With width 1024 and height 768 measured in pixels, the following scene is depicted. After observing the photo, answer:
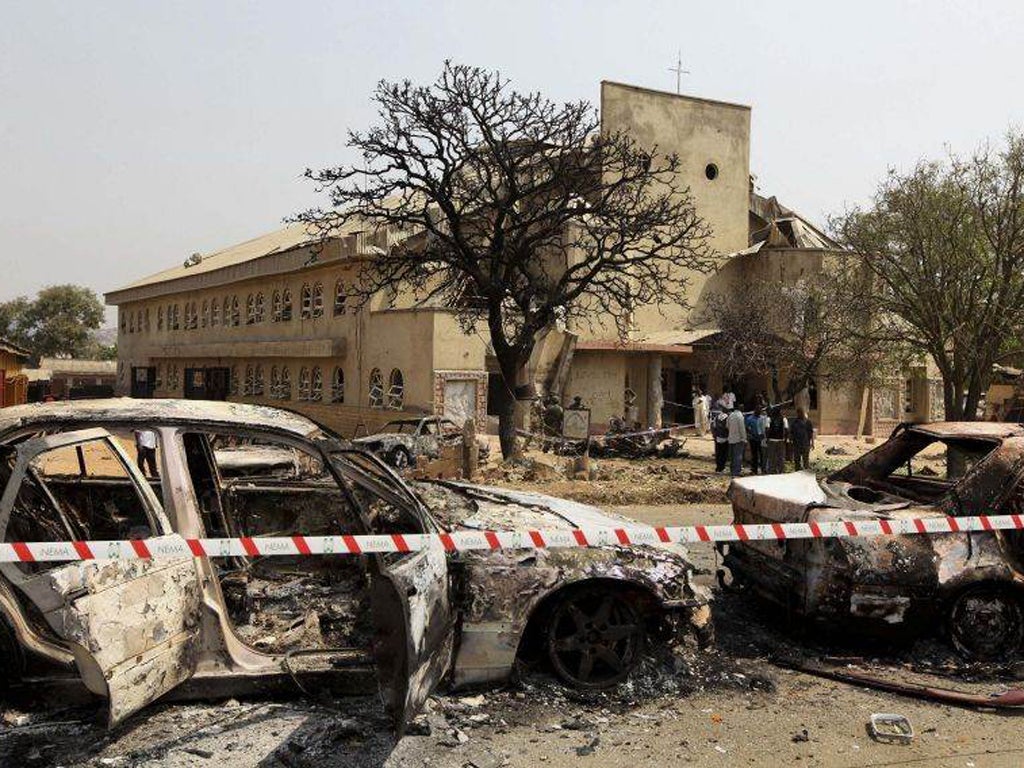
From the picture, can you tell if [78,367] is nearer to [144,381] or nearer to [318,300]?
[144,381]

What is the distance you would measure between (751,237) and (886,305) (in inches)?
739

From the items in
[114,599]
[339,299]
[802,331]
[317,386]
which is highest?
[339,299]

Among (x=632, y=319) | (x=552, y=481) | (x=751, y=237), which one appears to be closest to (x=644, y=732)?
(x=552, y=481)

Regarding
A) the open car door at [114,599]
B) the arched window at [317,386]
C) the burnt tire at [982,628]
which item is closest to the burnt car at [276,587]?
the open car door at [114,599]

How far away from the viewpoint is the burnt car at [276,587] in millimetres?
4137

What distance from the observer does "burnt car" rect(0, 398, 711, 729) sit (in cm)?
414

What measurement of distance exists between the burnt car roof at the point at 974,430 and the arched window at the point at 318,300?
2695 cm

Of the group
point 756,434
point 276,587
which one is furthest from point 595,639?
point 756,434

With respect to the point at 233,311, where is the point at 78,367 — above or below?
below

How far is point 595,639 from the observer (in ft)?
17.2

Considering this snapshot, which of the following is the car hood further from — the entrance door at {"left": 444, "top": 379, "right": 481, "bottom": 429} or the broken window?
the entrance door at {"left": 444, "top": 379, "right": 481, "bottom": 429}

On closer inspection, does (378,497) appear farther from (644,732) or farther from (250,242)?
(250,242)

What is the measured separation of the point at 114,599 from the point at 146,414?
1.11m

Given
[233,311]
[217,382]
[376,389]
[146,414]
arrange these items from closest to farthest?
[146,414] → [376,389] → [233,311] → [217,382]
